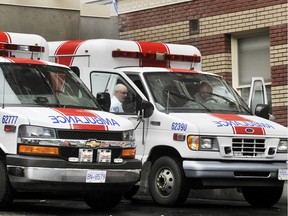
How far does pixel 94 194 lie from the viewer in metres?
11.7

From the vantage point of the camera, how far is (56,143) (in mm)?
10453

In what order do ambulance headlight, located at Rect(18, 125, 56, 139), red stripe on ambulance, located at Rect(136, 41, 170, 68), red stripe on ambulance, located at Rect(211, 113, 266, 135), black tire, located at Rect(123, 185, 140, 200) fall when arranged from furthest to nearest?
red stripe on ambulance, located at Rect(136, 41, 170, 68) → black tire, located at Rect(123, 185, 140, 200) → red stripe on ambulance, located at Rect(211, 113, 266, 135) → ambulance headlight, located at Rect(18, 125, 56, 139)

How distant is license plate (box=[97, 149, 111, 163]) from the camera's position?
1079 centimetres

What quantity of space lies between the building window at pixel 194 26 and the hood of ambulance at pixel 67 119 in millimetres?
7763

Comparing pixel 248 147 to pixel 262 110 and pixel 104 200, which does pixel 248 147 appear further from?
pixel 104 200

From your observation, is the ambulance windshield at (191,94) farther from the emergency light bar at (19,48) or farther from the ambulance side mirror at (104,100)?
the emergency light bar at (19,48)

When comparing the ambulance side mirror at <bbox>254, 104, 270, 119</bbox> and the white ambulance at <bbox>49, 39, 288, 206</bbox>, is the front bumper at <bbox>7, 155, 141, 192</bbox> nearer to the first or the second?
the white ambulance at <bbox>49, 39, 288, 206</bbox>

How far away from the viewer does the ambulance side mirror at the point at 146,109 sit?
12.5 metres

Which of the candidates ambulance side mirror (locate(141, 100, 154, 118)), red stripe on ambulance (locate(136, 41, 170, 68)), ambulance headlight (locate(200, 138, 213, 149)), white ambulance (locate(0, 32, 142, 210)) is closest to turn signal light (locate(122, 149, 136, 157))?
white ambulance (locate(0, 32, 142, 210))

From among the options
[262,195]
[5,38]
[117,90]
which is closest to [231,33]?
[117,90]

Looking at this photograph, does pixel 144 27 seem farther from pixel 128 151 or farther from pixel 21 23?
pixel 128 151

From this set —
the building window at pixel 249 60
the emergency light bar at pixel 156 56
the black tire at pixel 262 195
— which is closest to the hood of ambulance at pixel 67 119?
the emergency light bar at pixel 156 56

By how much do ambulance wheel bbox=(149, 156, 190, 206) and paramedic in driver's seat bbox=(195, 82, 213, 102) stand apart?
116 cm

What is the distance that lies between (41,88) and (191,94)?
8.57 feet
